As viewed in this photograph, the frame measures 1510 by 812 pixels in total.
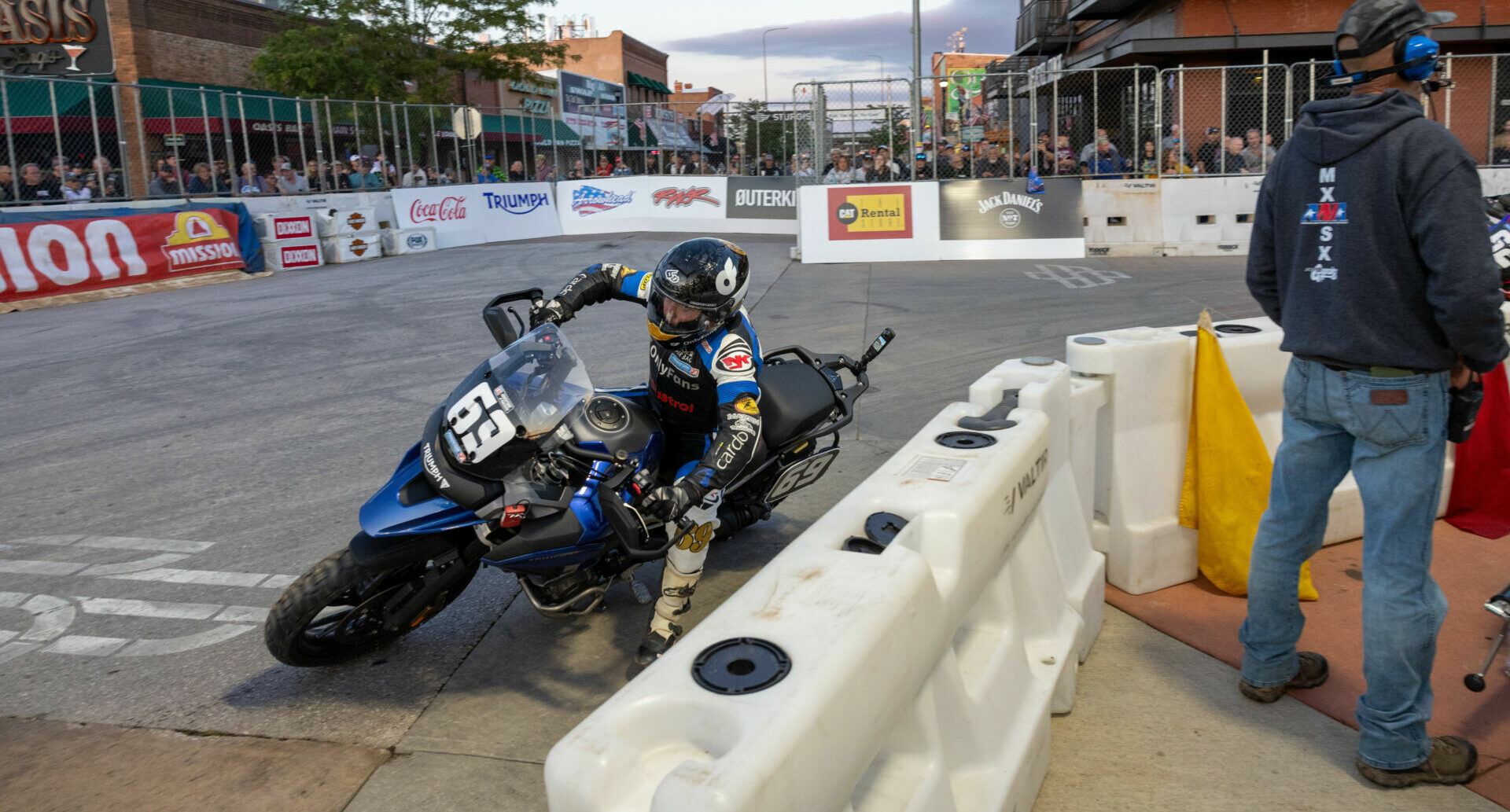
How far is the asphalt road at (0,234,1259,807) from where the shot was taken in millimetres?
3605

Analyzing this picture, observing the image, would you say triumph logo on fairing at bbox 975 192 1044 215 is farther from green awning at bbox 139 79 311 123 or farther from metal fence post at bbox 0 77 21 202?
metal fence post at bbox 0 77 21 202

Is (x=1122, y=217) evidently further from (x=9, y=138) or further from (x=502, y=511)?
(x=9, y=138)

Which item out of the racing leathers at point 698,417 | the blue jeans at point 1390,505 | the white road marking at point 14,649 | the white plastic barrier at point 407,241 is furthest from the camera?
the white plastic barrier at point 407,241

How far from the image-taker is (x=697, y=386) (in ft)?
13.0

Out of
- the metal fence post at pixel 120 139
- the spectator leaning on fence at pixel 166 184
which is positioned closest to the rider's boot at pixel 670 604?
the metal fence post at pixel 120 139

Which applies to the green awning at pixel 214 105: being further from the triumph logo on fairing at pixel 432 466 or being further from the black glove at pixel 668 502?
the black glove at pixel 668 502

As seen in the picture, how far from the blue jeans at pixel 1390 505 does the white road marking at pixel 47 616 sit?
462 centimetres

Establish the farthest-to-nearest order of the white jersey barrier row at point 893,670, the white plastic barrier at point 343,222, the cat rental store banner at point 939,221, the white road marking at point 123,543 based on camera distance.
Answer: the white plastic barrier at point 343,222 → the cat rental store banner at point 939,221 → the white road marking at point 123,543 → the white jersey barrier row at point 893,670

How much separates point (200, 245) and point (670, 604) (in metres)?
15.1

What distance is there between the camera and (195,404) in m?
7.95

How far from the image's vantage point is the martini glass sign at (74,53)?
2538 cm

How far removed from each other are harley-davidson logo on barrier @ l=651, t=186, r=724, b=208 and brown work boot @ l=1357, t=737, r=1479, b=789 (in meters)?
22.1

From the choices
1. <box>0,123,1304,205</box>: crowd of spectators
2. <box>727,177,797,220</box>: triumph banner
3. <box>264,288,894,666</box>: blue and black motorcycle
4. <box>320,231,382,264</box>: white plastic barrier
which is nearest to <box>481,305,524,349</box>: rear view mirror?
<box>264,288,894,666</box>: blue and black motorcycle

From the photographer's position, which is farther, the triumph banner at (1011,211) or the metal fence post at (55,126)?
→ the triumph banner at (1011,211)
